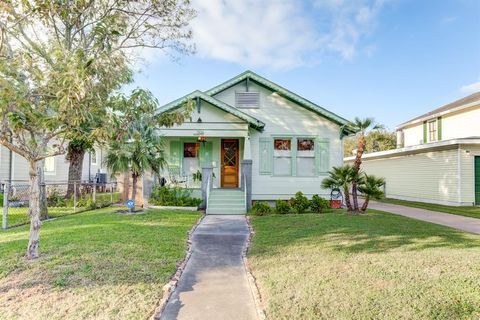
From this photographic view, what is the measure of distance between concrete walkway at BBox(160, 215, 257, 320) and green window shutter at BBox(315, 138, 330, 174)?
7628 mm

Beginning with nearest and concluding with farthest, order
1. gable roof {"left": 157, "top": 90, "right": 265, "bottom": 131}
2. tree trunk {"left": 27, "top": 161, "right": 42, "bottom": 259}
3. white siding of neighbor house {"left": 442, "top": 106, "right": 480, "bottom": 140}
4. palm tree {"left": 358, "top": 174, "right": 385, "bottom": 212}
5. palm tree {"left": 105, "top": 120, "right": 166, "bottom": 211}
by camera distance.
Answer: tree trunk {"left": 27, "top": 161, "right": 42, "bottom": 259} → palm tree {"left": 358, "top": 174, "right": 385, "bottom": 212} → palm tree {"left": 105, "top": 120, "right": 166, "bottom": 211} → gable roof {"left": 157, "top": 90, "right": 265, "bottom": 131} → white siding of neighbor house {"left": 442, "top": 106, "right": 480, "bottom": 140}

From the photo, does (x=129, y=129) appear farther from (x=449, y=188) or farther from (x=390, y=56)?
(x=390, y=56)

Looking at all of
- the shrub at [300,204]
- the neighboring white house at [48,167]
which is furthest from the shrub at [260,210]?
the neighboring white house at [48,167]

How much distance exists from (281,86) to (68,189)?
12836 mm

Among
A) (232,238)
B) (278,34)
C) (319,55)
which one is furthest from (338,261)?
(319,55)

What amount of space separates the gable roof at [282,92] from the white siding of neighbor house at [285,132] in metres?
0.29

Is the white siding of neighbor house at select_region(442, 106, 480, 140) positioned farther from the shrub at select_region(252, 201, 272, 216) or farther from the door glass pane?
the shrub at select_region(252, 201, 272, 216)

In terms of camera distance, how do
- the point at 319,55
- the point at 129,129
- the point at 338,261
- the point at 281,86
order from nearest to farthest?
the point at 338,261, the point at 129,129, the point at 281,86, the point at 319,55

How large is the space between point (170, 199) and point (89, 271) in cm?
781

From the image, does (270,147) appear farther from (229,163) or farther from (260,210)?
(260,210)

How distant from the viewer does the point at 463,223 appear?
1003 cm

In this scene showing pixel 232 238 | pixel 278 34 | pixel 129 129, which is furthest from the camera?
pixel 278 34

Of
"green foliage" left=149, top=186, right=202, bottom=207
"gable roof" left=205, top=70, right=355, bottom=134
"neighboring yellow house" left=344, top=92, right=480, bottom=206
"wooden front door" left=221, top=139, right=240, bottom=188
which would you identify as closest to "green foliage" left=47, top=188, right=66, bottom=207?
"green foliage" left=149, top=186, right=202, bottom=207

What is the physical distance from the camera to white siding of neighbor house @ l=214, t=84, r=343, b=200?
46.2ft
